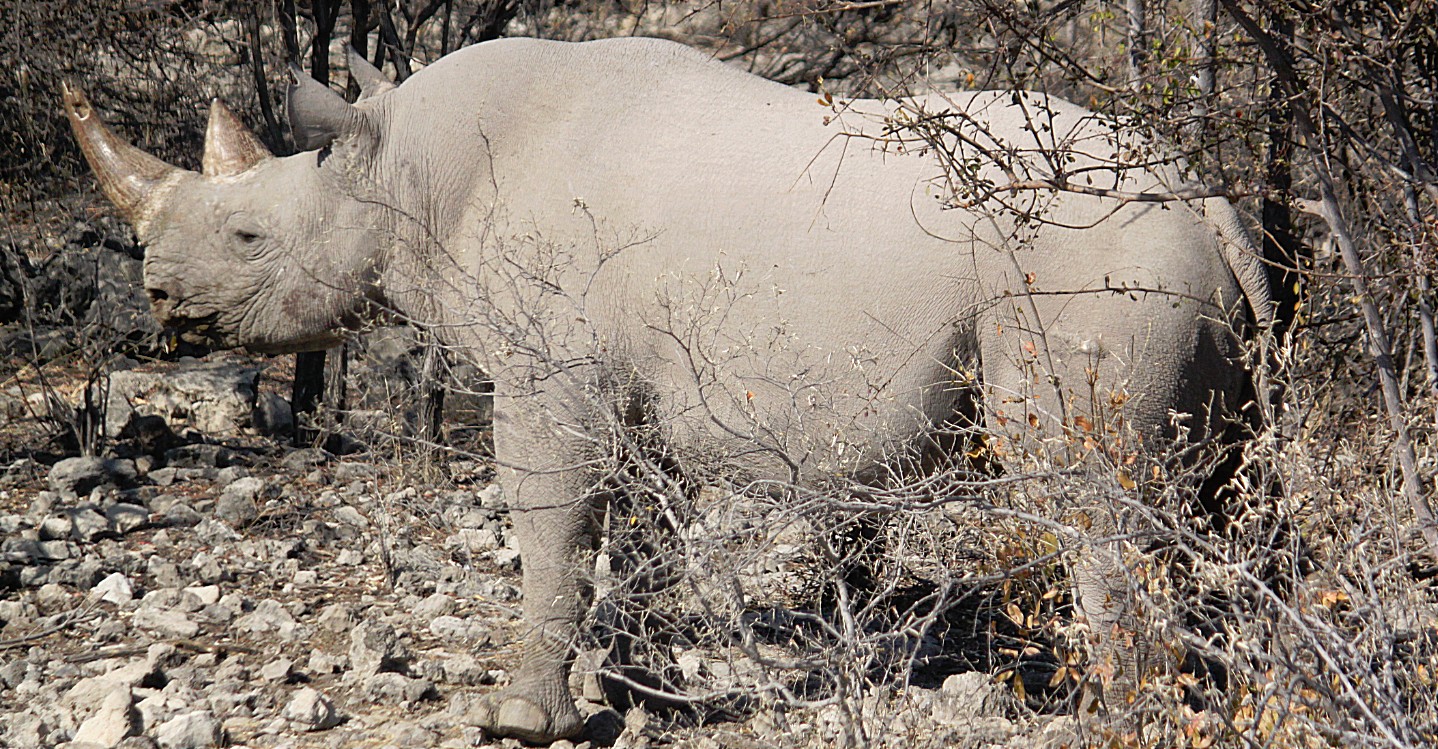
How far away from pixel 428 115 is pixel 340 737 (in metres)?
2.08

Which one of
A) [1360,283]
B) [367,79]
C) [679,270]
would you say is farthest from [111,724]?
[1360,283]

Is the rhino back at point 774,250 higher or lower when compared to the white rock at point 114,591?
higher

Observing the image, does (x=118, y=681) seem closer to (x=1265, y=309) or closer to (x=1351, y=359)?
(x=1265, y=309)

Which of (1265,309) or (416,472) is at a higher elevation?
(1265,309)

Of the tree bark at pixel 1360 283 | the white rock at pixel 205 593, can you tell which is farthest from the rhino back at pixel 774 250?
the white rock at pixel 205 593

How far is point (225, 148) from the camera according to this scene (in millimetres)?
5387

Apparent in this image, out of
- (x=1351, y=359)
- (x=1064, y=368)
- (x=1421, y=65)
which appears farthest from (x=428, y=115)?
(x=1351, y=359)

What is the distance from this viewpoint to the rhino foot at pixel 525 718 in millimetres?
4629

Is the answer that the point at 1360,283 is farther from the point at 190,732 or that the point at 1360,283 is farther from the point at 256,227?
the point at 256,227

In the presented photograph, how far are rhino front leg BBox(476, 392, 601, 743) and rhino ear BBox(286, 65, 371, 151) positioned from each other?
3.66 ft

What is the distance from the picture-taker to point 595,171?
4742 millimetres

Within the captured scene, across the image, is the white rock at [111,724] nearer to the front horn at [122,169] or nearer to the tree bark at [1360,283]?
the front horn at [122,169]

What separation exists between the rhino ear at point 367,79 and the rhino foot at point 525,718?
88.0 inches

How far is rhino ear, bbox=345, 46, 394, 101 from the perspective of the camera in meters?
5.54
